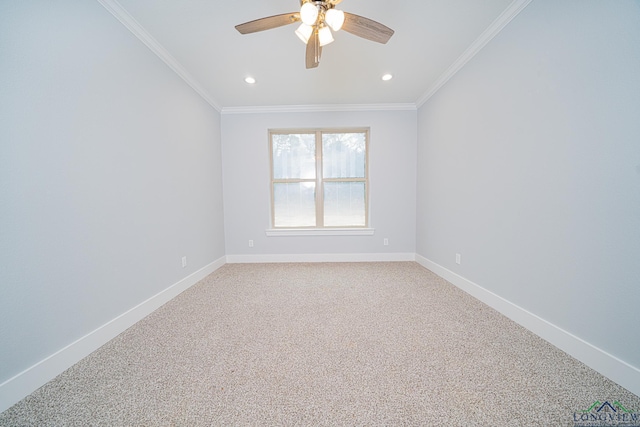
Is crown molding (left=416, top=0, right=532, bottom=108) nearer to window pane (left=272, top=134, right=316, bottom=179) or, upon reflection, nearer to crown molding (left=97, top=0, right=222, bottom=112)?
window pane (left=272, top=134, right=316, bottom=179)

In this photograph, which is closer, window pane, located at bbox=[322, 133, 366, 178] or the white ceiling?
the white ceiling

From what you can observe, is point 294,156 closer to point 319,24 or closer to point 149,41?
point 149,41

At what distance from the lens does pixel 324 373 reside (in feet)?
4.14

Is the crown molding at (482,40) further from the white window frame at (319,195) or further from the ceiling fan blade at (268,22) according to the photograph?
the ceiling fan blade at (268,22)

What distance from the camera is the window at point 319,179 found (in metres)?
3.75

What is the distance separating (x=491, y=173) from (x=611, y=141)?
0.80 m

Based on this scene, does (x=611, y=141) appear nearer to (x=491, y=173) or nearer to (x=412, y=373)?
(x=491, y=173)

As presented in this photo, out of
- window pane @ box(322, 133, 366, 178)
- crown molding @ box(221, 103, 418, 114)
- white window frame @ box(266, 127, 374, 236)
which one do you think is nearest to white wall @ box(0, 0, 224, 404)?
crown molding @ box(221, 103, 418, 114)

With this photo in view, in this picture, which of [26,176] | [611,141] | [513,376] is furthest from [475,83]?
[26,176]

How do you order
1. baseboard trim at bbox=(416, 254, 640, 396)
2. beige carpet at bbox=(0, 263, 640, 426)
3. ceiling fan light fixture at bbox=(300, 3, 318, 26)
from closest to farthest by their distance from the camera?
beige carpet at bbox=(0, 263, 640, 426) < baseboard trim at bbox=(416, 254, 640, 396) < ceiling fan light fixture at bbox=(300, 3, 318, 26)

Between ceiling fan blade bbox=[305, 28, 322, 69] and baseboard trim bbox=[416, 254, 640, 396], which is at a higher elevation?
ceiling fan blade bbox=[305, 28, 322, 69]

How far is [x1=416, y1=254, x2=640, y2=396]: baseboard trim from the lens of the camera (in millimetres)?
1135

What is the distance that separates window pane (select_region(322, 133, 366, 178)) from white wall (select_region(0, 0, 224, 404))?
224 centimetres

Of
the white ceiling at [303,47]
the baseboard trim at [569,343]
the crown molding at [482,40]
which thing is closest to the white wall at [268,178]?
the white ceiling at [303,47]
